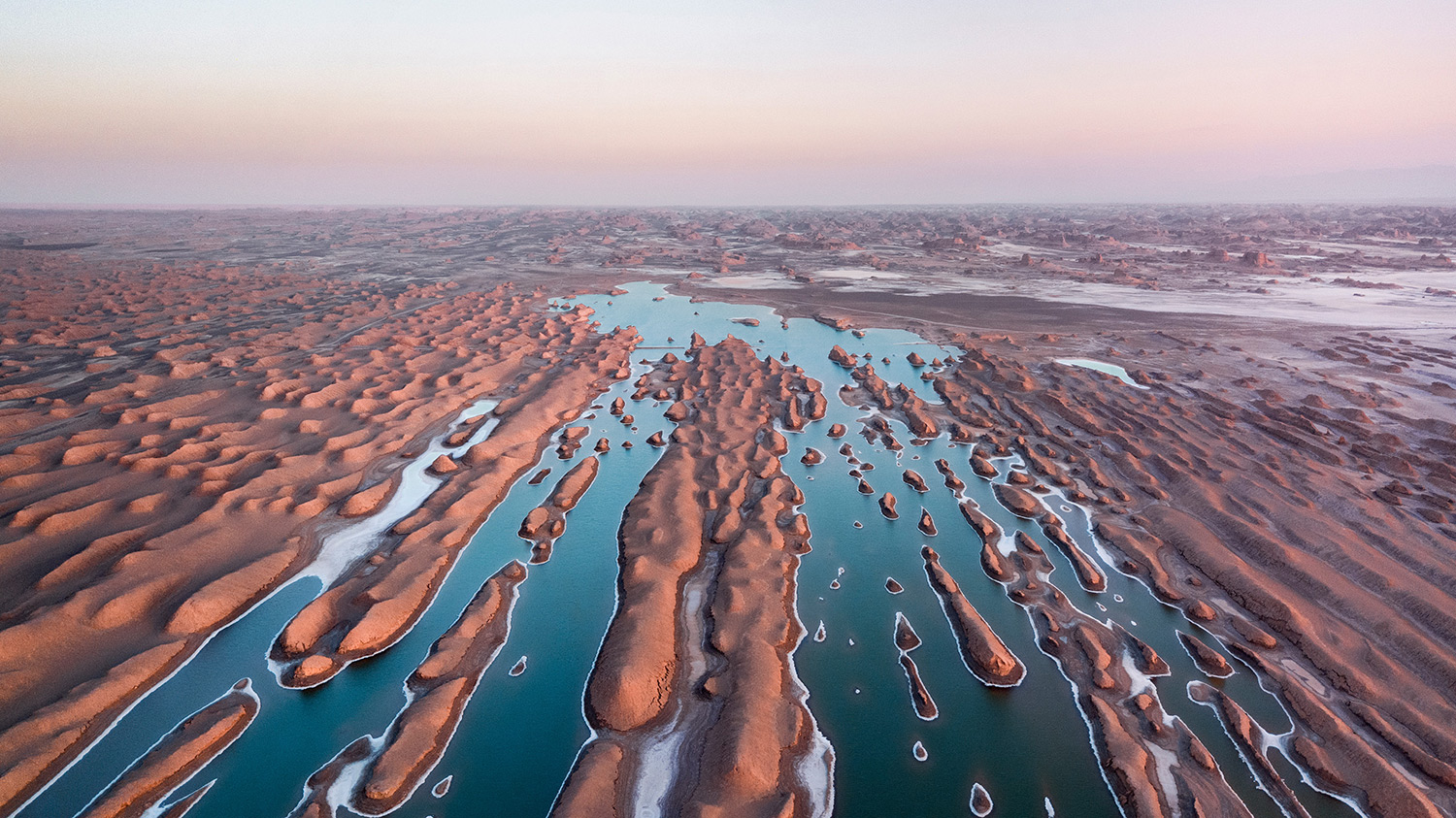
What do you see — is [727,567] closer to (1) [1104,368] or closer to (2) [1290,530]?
(2) [1290,530]

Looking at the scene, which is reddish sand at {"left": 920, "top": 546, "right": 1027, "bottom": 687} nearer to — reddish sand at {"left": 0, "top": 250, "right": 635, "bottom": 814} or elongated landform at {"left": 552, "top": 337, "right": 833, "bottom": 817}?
elongated landform at {"left": 552, "top": 337, "right": 833, "bottom": 817}

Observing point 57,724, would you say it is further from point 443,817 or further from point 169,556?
point 443,817

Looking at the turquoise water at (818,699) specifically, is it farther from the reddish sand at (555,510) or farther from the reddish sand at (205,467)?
the reddish sand at (205,467)

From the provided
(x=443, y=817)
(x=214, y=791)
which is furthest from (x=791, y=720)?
(x=214, y=791)

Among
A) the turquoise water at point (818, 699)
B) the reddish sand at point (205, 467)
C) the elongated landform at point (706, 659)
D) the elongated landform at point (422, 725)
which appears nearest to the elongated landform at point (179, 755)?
the turquoise water at point (818, 699)

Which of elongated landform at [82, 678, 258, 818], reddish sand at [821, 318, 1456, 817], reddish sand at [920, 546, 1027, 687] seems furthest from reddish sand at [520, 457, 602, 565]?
reddish sand at [821, 318, 1456, 817]

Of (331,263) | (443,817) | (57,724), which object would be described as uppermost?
(331,263)
